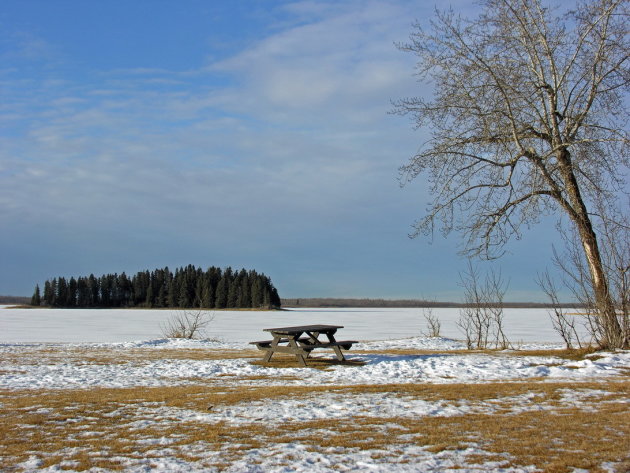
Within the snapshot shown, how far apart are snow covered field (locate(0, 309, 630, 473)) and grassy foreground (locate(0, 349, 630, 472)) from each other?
21mm

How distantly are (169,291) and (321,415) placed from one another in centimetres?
10594

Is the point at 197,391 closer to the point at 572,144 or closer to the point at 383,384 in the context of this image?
the point at 383,384

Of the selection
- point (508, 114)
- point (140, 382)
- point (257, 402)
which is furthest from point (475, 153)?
point (140, 382)

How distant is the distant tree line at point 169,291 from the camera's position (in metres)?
104

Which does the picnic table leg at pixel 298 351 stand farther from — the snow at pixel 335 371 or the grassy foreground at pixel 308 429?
the grassy foreground at pixel 308 429

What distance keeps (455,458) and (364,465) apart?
875 millimetres

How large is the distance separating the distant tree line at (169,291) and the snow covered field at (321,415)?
87.2 meters

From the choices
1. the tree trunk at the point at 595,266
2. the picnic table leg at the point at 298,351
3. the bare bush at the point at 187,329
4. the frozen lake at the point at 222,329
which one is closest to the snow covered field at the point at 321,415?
the picnic table leg at the point at 298,351

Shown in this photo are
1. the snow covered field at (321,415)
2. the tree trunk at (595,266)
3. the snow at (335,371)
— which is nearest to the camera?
the snow covered field at (321,415)

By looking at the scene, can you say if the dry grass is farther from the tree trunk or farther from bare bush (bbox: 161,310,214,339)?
bare bush (bbox: 161,310,214,339)

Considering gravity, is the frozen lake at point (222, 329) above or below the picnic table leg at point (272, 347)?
below

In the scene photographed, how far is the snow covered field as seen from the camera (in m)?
5.20

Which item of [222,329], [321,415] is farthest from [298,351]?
[222,329]

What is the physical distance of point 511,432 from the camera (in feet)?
20.2
